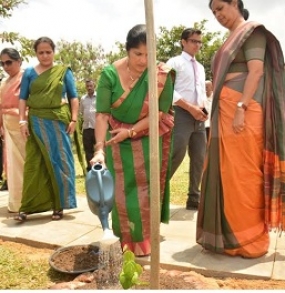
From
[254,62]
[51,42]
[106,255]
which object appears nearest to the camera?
[106,255]

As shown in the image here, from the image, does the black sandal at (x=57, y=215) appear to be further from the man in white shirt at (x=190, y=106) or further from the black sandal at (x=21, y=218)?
the man in white shirt at (x=190, y=106)

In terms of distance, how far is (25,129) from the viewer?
4055mm

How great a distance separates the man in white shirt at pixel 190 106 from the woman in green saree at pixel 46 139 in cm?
108

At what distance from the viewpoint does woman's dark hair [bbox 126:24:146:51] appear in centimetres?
261

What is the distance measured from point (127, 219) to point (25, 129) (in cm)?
160

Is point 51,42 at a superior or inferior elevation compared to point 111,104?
superior

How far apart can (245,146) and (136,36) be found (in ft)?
3.47

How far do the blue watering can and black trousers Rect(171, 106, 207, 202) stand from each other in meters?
2.15

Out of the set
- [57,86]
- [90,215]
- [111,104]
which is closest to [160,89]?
[111,104]

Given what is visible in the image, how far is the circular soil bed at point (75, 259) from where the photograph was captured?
2.76 metres

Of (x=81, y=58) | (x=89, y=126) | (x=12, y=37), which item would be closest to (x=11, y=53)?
(x=12, y=37)

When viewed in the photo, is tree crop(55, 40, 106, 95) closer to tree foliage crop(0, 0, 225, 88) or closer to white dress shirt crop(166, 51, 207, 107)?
tree foliage crop(0, 0, 225, 88)

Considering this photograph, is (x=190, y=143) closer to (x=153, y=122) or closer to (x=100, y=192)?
(x=100, y=192)

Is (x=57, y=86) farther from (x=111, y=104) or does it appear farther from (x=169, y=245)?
(x=169, y=245)
